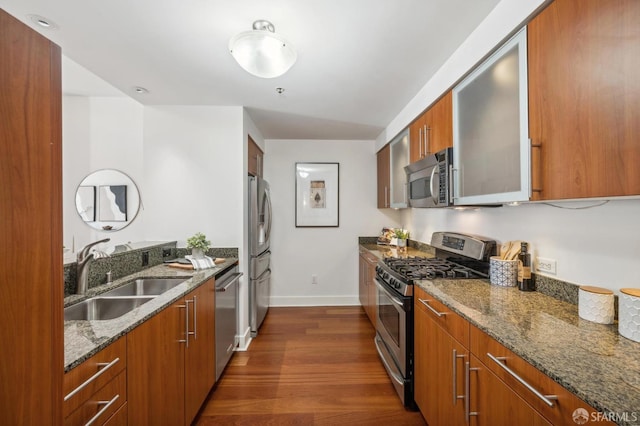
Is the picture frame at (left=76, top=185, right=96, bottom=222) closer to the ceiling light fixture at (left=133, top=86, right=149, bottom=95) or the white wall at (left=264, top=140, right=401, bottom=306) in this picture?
the ceiling light fixture at (left=133, top=86, right=149, bottom=95)

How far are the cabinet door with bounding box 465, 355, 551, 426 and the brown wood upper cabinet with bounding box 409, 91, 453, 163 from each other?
1397 millimetres

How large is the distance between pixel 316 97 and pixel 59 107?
2058mm

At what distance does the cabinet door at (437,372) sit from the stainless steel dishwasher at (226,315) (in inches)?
59.0

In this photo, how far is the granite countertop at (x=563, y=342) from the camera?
0.68 m

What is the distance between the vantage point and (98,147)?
9.27 ft

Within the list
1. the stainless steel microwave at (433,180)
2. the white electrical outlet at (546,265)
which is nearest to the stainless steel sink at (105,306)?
the stainless steel microwave at (433,180)

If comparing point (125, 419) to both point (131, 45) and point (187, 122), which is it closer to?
point (131, 45)

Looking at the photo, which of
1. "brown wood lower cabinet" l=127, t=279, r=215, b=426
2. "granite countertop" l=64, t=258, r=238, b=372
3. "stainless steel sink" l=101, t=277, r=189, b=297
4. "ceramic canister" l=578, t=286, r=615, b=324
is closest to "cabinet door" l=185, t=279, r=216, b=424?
"brown wood lower cabinet" l=127, t=279, r=215, b=426

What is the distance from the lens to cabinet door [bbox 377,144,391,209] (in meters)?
3.45

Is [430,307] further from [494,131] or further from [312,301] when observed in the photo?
[312,301]

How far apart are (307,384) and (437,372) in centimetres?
115

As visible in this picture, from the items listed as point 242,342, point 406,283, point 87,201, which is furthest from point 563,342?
point 87,201

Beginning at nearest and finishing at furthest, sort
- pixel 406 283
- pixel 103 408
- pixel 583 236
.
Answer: pixel 103 408 < pixel 583 236 < pixel 406 283

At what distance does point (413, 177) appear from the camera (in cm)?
248
